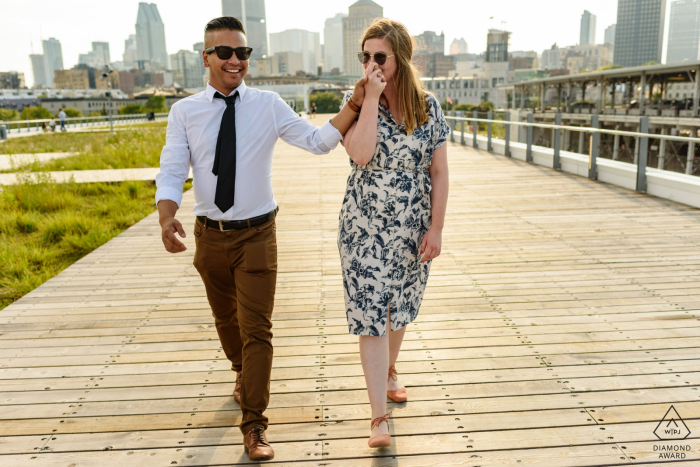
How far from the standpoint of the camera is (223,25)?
7.79ft

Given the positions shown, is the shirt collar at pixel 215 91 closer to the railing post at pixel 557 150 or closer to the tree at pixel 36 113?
the railing post at pixel 557 150

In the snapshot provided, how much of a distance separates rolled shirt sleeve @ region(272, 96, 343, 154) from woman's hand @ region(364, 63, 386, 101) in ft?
0.90

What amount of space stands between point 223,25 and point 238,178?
62 centimetres

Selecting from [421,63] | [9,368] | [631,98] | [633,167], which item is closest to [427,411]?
[421,63]

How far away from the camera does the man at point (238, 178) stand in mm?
2342

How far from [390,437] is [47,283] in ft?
11.8

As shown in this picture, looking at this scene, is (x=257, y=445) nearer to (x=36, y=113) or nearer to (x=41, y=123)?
(x=41, y=123)

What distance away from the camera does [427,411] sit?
2.64 metres

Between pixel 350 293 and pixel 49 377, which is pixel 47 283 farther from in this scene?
pixel 350 293

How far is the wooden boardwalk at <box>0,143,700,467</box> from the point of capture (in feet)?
7.86

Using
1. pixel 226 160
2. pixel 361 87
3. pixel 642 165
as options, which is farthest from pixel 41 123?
pixel 361 87

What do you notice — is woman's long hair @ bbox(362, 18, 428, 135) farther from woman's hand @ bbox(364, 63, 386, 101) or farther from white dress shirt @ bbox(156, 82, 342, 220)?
white dress shirt @ bbox(156, 82, 342, 220)
